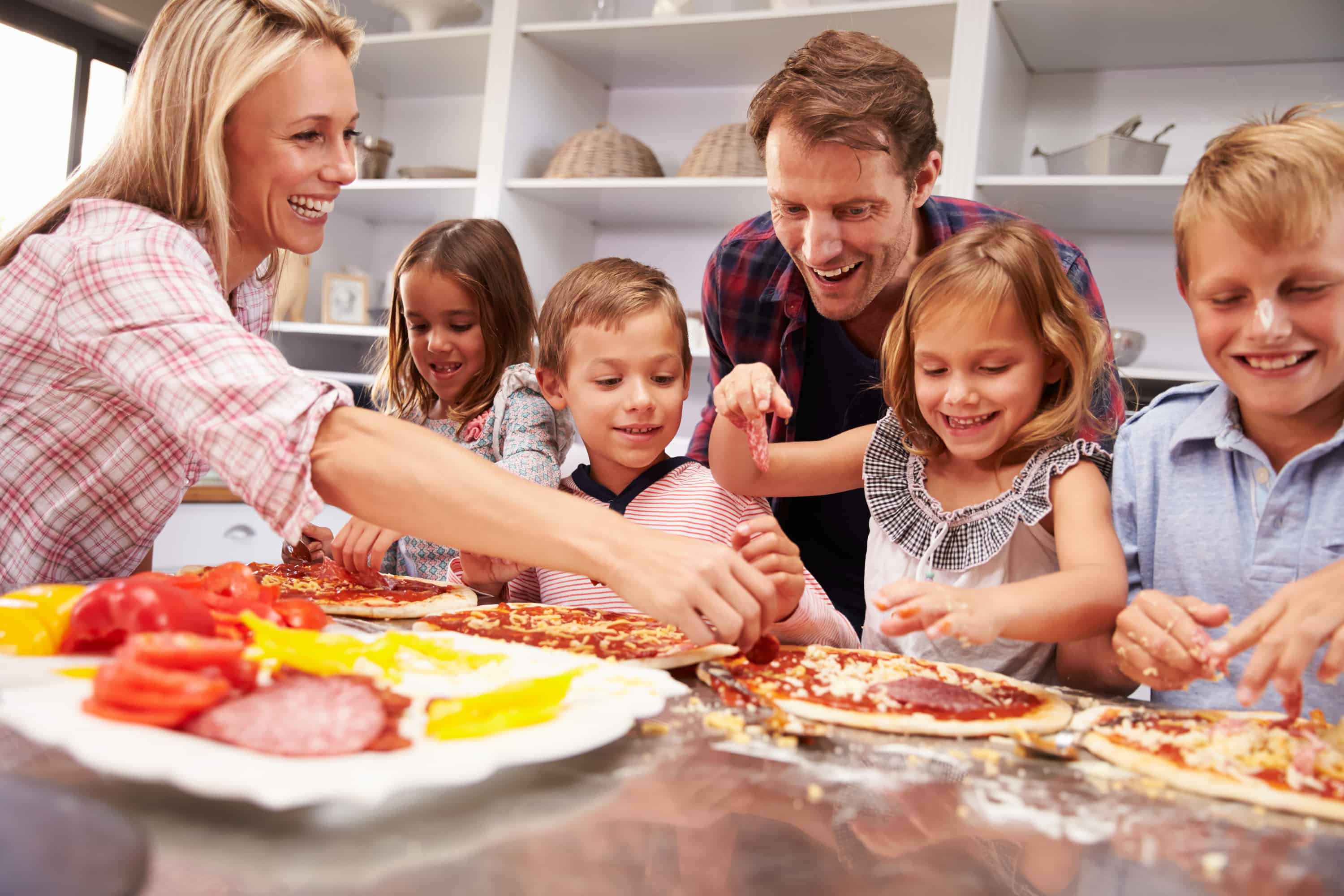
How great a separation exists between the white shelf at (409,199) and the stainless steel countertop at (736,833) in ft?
9.76

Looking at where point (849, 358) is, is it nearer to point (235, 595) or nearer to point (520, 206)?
point (235, 595)

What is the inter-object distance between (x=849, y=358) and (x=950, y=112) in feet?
4.61

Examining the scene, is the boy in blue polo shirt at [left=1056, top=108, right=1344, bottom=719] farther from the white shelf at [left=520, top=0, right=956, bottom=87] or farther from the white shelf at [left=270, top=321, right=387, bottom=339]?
the white shelf at [left=270, top=321, right=387, bottom=339]

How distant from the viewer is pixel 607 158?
329 cm

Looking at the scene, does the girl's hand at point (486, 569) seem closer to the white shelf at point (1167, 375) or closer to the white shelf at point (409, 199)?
the white shelf at point (1167, 375)

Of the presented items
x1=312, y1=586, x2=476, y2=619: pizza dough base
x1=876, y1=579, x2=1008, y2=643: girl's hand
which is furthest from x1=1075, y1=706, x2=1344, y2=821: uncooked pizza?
x1=312, y1=586, x2=476, y2=619: pizza dough base

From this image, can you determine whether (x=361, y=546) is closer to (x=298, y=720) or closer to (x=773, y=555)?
(x=773, y=555)

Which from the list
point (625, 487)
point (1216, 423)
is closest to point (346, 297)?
point (625, 487)

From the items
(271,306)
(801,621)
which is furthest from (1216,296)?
(271,306)

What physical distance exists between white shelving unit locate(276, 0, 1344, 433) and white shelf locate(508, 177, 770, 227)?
11 mm

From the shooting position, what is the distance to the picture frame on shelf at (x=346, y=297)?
12.2ft

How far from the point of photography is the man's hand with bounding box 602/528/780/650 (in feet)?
Result: 3.00

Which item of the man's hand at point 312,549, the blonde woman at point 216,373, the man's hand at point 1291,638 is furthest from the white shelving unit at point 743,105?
the man's hand at point 1291,638

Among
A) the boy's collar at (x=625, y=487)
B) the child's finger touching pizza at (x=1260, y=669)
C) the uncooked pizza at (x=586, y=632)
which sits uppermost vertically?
the boy's collar at (x=625, y=487)
